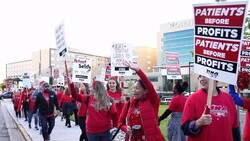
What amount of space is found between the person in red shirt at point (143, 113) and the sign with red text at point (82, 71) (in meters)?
5.71

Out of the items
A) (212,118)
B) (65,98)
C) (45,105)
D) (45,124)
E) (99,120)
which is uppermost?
(212,118)

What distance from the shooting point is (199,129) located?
385 centimetres

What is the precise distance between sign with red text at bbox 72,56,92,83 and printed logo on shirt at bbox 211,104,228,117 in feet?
23.0

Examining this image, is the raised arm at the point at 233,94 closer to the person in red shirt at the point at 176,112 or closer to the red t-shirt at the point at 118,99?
the person in red shirt at the point at 176,112

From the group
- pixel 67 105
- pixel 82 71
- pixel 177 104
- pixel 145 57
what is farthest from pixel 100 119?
pixel 145 57

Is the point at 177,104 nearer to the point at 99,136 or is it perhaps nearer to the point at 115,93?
the point at 115,93

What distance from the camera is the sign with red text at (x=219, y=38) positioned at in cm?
354

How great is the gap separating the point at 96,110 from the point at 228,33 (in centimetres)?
379

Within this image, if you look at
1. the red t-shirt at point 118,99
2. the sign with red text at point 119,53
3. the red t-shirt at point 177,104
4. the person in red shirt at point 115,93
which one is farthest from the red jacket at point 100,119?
the sign with red text at point 119,53

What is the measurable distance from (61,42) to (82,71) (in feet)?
7.24

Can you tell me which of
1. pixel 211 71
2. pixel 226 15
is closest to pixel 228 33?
pixel 226 15

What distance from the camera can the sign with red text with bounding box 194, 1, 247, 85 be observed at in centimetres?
354

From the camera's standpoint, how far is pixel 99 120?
22.5 feet

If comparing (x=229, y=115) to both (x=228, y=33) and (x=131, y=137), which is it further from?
(x=131, y=137)
